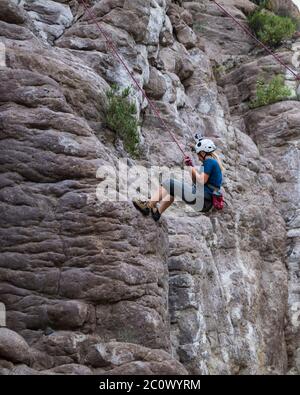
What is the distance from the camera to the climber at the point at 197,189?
34.6 feet

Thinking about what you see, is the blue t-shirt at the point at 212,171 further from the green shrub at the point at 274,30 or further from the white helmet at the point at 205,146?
the green shrub at the point at 274,30

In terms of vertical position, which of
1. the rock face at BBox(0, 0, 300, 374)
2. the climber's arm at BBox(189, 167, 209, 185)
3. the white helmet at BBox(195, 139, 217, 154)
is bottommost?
the rock face at BBox(0, 0, 300, 374)

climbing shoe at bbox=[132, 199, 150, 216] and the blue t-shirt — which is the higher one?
the blue t-shirt

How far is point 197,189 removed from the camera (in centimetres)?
1080

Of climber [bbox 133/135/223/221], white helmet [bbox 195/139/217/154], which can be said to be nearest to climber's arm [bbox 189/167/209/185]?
climber [bbox 133/135/223/221]

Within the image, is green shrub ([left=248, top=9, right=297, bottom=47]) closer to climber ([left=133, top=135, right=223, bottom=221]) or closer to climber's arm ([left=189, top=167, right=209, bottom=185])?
climber ([left=133, top=135, right=223, bottom=221])

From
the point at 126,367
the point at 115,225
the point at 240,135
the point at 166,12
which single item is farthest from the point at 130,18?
the point at 126,367

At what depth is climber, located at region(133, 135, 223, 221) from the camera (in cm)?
1055

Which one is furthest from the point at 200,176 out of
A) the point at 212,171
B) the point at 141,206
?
the point at 141,206

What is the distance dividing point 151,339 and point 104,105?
569 centimetres

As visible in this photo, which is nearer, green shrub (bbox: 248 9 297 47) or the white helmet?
the white helmet

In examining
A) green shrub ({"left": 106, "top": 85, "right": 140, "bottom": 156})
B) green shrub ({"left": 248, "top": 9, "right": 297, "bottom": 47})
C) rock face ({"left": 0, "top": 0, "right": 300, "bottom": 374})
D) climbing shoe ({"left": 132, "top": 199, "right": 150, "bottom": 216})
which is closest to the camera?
rock face ({"left": 0, "top": 0, "right": 300, "bottom": 374})

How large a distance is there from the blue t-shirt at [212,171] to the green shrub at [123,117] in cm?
293
